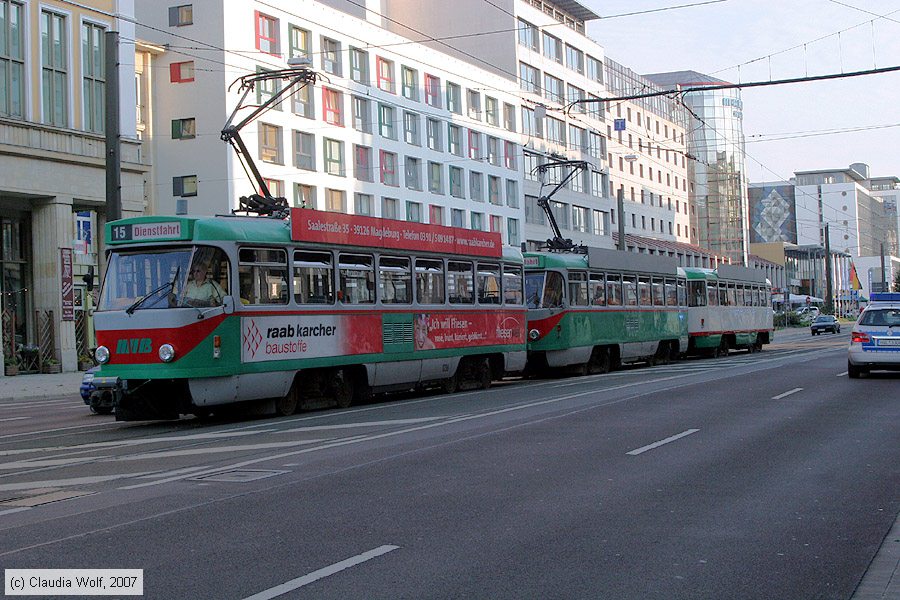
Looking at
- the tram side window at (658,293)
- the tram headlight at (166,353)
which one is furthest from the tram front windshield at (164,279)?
the tram side window at (658,293)

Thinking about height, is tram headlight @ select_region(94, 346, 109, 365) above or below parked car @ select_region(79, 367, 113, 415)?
above

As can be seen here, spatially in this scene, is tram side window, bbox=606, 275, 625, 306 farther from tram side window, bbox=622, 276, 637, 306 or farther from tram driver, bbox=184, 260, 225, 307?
tram driver, bbox=184, 260, 225, 307

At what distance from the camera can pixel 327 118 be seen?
183ft

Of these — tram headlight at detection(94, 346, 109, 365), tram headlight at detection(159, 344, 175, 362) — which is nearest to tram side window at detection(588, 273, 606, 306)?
tram headlight at detection(159, 344, 175, 362)

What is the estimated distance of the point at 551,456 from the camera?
38.6 ft

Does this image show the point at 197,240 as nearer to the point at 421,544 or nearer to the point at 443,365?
the point at 443,365

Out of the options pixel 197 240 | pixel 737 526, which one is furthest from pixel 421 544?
pixel 197 240

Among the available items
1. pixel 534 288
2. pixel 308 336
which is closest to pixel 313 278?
pixel 308 336

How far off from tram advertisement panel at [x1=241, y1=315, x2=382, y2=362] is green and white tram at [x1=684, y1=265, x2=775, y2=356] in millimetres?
21219

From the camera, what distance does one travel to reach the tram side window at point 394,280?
20.0m

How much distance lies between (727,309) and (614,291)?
12.2m

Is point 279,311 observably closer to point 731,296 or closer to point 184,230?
point 184,230

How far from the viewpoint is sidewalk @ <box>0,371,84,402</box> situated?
27812 millimetres

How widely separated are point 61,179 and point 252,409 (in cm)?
2235
